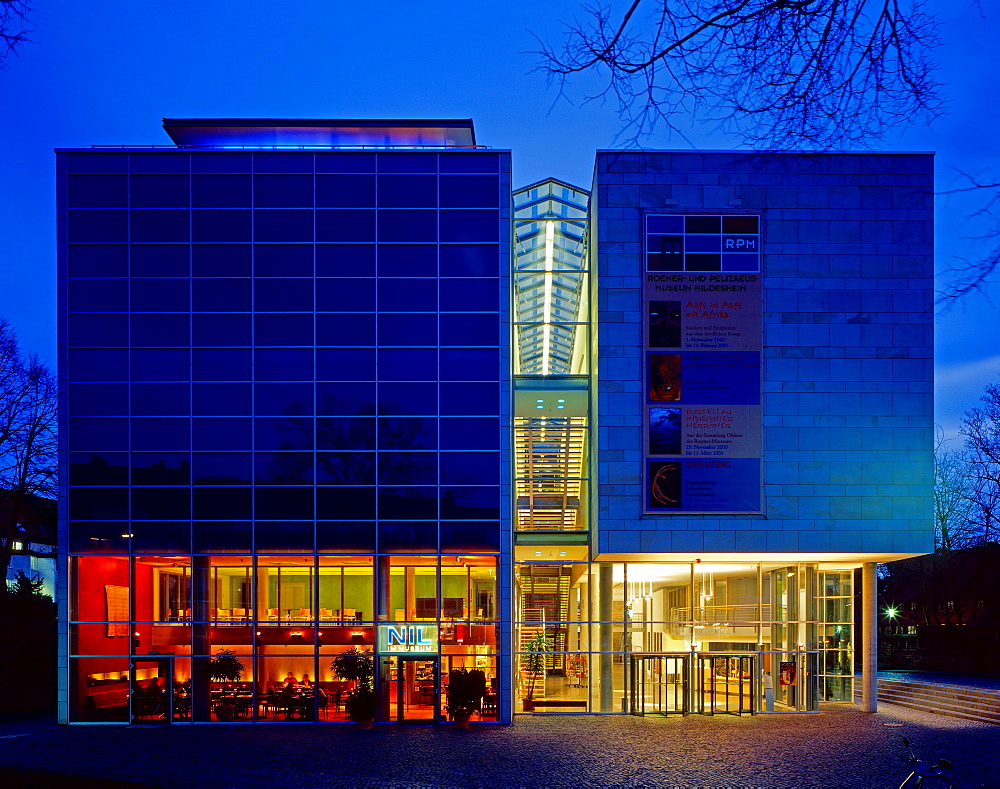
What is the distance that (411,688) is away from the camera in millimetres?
25781

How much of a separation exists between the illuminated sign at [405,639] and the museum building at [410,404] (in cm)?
8

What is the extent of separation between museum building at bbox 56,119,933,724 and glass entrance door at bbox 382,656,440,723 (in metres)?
0.06

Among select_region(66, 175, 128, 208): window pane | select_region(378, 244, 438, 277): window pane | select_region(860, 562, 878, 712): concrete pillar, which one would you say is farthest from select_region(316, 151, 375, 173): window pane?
select_region(860, 562, 878, 712): concrete pillar

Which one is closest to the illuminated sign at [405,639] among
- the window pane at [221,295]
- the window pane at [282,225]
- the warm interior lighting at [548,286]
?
the warm interior lighting at [548,286]

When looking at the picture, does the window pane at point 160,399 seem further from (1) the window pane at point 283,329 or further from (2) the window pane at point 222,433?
(1) the window pane at point 283,329

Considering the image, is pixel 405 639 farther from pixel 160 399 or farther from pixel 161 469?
pixel 160 399

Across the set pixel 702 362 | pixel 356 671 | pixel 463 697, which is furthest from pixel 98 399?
pixel 702 362

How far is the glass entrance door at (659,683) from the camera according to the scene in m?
27.8

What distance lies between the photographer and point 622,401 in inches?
1049

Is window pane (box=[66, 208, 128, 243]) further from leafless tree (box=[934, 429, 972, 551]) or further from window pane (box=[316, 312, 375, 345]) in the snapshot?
leafless tree (box=[934, 429, 972, 551])

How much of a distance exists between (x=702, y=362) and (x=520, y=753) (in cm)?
1149

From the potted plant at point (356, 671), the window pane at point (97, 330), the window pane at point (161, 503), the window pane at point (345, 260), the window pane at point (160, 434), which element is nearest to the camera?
the potted plant at point (356, 671)

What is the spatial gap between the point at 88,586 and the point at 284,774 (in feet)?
36.1

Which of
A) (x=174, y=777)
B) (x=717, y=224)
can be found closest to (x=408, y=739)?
(x=174, y=777)
